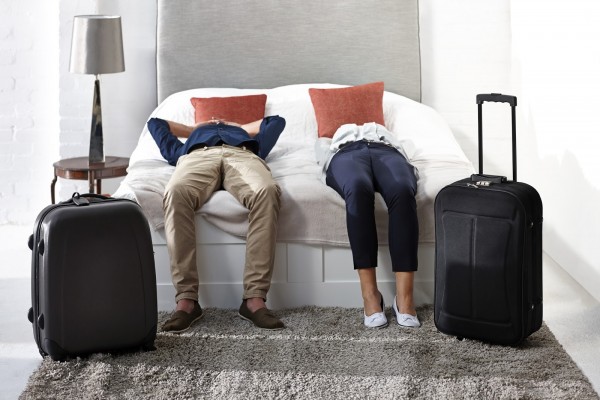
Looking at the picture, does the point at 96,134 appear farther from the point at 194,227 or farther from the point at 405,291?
the point at 405,291

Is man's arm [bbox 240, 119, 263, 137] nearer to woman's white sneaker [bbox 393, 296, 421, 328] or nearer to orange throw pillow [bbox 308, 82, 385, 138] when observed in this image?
orange throw pillow [bbox 308, 82, 385, 138]

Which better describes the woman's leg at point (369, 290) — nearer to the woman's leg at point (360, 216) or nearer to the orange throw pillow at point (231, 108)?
the woman's leg at point (360, 216)

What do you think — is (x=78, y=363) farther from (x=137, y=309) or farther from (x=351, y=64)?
(x=351, y=64)

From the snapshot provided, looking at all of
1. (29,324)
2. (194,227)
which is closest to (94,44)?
(194,227)

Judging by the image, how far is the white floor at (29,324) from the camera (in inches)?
115

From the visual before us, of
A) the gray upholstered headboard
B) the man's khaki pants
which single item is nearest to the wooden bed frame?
the gray upholstered headboard

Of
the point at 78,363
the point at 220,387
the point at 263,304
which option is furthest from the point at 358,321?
the point at 78,363

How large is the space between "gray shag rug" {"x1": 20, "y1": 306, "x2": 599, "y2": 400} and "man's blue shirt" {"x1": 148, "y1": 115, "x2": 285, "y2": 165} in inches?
33.2

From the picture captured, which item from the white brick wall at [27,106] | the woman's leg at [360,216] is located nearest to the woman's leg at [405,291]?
the woman's leg at [360,216]

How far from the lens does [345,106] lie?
434 cm

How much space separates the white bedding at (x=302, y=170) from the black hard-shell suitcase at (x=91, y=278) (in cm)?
52

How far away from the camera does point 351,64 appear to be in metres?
4.86

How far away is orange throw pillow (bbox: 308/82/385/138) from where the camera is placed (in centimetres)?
430

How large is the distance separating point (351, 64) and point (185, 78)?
2.92 feet
